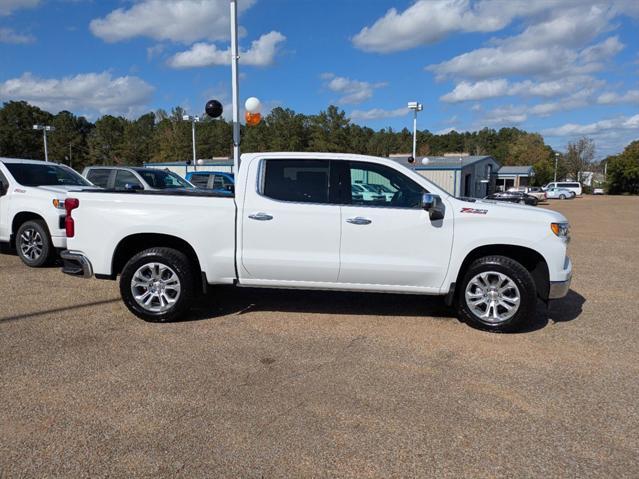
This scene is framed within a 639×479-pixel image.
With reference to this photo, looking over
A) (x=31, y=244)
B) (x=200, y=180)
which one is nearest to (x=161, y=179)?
(x=200, y=180)

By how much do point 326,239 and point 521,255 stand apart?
7.28 feet

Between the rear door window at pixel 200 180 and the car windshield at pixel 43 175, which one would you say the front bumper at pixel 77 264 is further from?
Answer: the rear door window at pixel 200 180

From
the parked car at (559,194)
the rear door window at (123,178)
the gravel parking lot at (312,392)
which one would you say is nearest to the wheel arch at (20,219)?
the gravel parking lot at (312,392)

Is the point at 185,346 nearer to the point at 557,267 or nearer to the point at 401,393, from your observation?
the point at 401,393

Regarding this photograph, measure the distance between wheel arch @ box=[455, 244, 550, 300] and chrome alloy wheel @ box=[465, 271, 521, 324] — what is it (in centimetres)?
20

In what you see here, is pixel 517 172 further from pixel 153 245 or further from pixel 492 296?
pixel 153 245

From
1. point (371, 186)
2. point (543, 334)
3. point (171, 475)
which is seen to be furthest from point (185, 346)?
point (543, 334)

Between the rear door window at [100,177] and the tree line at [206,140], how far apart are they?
4159 cm

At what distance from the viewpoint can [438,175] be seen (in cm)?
3688

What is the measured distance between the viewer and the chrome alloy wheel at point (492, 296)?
5.22m

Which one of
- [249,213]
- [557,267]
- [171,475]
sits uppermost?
[249,213]

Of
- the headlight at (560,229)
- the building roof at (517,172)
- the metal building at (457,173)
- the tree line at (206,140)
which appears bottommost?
the headlight at (560,229)

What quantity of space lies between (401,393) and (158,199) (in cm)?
333

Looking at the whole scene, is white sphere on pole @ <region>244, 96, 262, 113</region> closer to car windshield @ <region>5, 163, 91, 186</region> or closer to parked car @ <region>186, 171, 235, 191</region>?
car windshield @ <region>5, 163, 91, 186</region>
